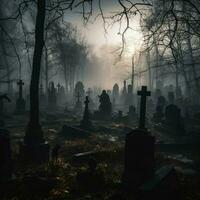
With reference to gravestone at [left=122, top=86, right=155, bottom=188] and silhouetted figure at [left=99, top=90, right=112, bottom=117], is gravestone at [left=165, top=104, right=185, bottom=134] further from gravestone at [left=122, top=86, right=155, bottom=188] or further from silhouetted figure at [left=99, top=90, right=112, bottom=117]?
gravestone at [left=122, top=86, right=155, bottom=188]

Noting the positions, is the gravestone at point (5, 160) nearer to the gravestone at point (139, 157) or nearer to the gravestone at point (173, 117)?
the gravestone at point (139, 157)

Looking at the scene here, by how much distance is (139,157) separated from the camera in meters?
7.88

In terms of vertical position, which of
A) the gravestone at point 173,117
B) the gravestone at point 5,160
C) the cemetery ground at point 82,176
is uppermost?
the gravestone at point 173,117

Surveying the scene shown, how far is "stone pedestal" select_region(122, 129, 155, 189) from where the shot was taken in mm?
7758

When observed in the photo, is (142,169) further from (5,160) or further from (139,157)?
(5,160)

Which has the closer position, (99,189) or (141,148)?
(99,189)

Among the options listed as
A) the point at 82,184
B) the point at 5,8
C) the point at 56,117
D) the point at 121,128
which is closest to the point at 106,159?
the point at 82,184

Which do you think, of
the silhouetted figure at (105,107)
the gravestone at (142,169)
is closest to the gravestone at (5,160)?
the gravestone at (142,169)

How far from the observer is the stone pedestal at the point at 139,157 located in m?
7.76

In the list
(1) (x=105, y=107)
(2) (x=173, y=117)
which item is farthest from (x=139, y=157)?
(1) (x=105, y=107)

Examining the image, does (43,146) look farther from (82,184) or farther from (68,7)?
(68,7)

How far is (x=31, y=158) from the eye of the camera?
32.9ft

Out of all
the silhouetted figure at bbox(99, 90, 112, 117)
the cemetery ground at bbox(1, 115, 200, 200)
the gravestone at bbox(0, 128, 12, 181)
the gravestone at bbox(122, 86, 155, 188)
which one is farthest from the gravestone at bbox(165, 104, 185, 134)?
the gravestone at bbox(0, 128, 12, 181)

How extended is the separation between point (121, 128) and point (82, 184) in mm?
11282
